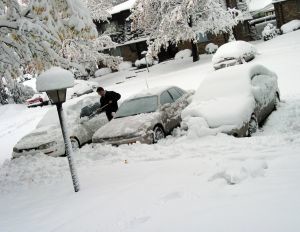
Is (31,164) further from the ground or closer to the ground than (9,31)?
closer to the ground

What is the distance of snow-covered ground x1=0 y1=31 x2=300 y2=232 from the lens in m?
4.40

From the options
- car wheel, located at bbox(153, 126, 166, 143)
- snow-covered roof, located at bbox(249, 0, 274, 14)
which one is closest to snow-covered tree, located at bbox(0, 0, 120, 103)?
car wheel, located at bbox(153, 126, 166, 143)

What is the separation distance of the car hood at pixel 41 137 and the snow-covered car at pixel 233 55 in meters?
12.0

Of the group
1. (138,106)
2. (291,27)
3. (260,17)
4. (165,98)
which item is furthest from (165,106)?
(260,17)

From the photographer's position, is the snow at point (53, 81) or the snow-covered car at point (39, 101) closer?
the snow at point (53, 81)

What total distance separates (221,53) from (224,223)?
19.6 metres

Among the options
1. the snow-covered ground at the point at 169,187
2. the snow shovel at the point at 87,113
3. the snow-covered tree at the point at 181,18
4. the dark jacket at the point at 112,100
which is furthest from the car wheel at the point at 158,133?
the snow-covered tree at the point at 181,18

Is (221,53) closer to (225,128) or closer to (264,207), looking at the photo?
(225,128)

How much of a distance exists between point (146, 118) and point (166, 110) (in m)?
0.86

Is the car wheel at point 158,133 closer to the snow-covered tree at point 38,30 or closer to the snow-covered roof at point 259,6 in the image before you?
the snow-covered tree at point 38,30

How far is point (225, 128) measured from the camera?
30.2 feet

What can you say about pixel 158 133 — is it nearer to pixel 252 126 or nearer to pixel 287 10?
pixel 252 126

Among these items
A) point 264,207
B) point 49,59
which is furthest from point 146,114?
point 264,207

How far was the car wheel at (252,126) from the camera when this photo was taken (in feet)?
30.8
